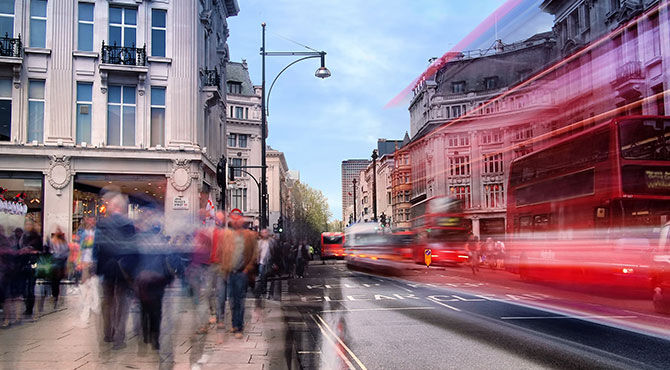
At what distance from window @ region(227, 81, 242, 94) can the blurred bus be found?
1899 inches

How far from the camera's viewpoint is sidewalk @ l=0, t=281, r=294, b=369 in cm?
632

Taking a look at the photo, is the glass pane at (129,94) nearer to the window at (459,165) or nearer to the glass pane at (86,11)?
the glass pane at (86,11)

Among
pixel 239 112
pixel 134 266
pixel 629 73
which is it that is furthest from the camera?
pixel 239 112

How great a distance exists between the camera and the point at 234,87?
74312 mm

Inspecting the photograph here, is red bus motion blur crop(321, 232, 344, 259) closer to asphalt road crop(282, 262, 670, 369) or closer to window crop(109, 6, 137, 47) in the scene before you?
window crop(109, 6, 137, 47)

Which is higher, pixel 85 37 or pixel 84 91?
pixel 85 37

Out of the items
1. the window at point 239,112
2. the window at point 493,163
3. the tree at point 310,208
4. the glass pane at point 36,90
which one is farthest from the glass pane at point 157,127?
the tree at point 310,208

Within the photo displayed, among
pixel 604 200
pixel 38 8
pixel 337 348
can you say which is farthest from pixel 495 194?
pixel 337 348

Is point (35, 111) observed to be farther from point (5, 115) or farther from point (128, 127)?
point (128, 127)

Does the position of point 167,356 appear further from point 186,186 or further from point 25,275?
point 186,186

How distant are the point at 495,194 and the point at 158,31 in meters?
41.2

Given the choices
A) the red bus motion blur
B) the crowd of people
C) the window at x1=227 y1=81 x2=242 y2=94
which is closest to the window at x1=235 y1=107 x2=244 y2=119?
the window at x1=227 y1=81 x2=242 y2=94

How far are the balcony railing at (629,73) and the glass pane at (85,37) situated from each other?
24189 mm

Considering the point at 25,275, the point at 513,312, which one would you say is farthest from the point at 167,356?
the point at 513,312
